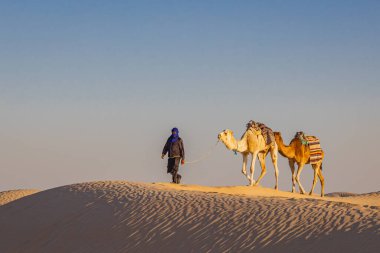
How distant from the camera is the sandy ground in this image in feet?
43.4

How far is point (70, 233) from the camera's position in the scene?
56.4 feet

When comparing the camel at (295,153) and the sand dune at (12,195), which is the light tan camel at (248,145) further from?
the sand dune at (12,195)

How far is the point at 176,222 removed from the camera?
15.9 meters

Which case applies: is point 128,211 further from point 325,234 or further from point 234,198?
point 325,234

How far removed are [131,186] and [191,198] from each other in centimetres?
333

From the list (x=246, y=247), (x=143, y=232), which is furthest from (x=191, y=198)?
(x=246, y=247)

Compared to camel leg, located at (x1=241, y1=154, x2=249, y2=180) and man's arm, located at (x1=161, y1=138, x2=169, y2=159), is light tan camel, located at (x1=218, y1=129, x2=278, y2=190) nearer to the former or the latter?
camel leg, located at (x1=241, y1=154, x2=249, y2=180)

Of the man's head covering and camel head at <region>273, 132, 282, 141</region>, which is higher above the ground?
camel head at <region>273, 132, 282, 141</region>

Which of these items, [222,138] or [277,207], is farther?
[222,138]

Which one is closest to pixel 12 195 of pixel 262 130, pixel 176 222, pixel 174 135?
pixel 174 135

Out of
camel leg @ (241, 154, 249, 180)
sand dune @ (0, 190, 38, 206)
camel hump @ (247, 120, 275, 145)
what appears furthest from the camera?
sand dune @ (0, 190, 38, 206)

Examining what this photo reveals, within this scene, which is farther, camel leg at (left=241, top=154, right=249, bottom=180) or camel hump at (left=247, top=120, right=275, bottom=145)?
camel hump at (left=247, top=120, right=275, bottom=145)

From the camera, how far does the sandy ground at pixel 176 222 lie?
13219mm

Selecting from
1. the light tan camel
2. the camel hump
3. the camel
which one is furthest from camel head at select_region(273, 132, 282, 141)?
the light tan camel
